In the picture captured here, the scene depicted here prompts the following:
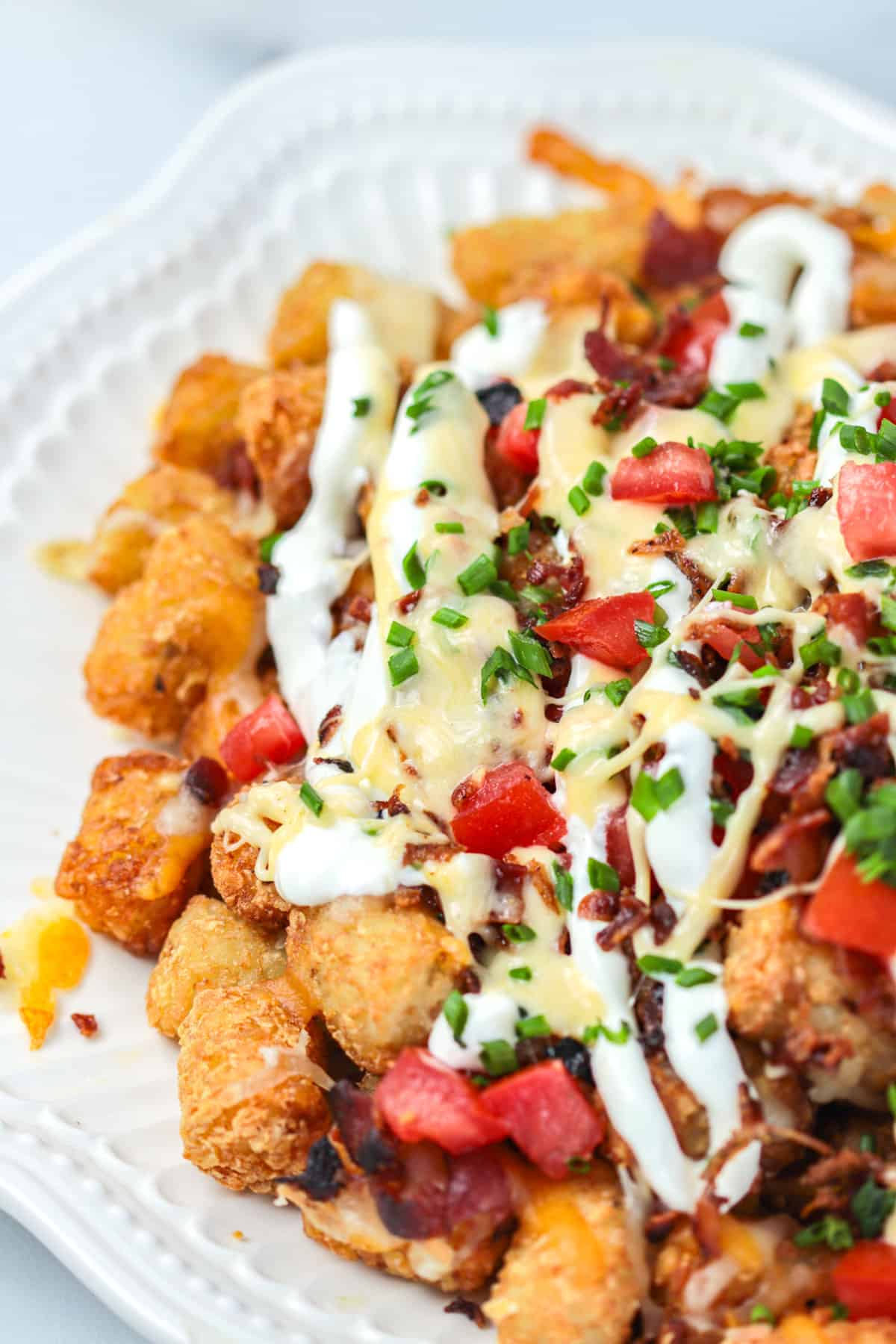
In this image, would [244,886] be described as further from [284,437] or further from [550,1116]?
[284,437]

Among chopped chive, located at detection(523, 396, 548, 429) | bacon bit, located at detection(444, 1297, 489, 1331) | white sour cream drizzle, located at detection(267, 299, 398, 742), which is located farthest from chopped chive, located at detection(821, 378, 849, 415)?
bacon bit, located at detection(444, 1297, 489, 1331)

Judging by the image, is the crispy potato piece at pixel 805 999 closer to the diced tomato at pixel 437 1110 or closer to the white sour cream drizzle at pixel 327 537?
the diced tomato at pixel 437 1110

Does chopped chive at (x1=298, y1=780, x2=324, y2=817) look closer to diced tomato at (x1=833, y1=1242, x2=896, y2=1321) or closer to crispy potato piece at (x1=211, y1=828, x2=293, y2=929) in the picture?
crispy potato piece at (x1=211, y1=828, x2=293, y2=929)

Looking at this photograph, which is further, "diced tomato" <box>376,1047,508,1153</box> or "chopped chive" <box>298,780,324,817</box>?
"chopped chive" <box>298,780,324,817</box>

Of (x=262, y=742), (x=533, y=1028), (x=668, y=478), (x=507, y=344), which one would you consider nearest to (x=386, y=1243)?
(x=533, y=1028)

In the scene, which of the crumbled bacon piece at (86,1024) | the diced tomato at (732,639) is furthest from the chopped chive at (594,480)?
the crumbled bacon piece at (86,1024)

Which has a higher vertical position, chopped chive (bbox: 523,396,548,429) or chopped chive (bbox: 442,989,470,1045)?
chopped chive (bbox: 523,396,548,429)
